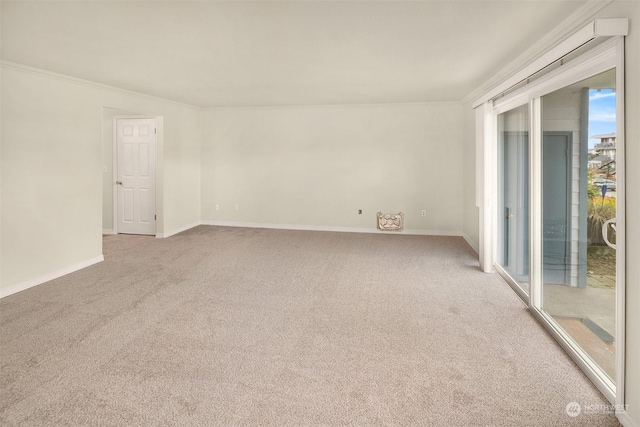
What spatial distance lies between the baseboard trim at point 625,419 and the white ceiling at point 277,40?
2.37m

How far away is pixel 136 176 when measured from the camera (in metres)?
6.36

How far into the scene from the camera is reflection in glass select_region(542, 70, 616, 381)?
2.20 meters

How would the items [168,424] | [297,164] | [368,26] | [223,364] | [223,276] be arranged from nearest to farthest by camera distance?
→ [168,424] < [223,364] < [368,26] < [223,276] < [297,164]

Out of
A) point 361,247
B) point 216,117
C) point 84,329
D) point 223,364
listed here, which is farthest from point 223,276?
point 216,117

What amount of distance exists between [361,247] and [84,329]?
12.5 feet

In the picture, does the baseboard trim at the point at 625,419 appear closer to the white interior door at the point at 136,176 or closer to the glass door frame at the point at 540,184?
the glass door frame at the point at 540,184

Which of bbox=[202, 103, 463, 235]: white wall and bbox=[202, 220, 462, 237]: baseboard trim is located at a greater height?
bbox=[202, 103, 463, 235]: white wall

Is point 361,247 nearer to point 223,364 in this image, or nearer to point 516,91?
point 516,91

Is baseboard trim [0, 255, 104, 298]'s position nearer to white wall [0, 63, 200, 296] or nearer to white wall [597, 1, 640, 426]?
white wall [0, 63, 200, 296]

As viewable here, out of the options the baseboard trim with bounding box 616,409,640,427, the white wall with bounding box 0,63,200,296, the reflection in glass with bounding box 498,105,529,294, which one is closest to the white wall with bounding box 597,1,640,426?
the baseboard trim with bounding box 616,409,640,427

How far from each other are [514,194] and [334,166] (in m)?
3.49

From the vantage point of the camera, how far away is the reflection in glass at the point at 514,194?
11.9ft

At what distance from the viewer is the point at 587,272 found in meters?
2.54

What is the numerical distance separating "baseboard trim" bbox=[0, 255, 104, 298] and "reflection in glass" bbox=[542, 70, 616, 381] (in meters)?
5.02
